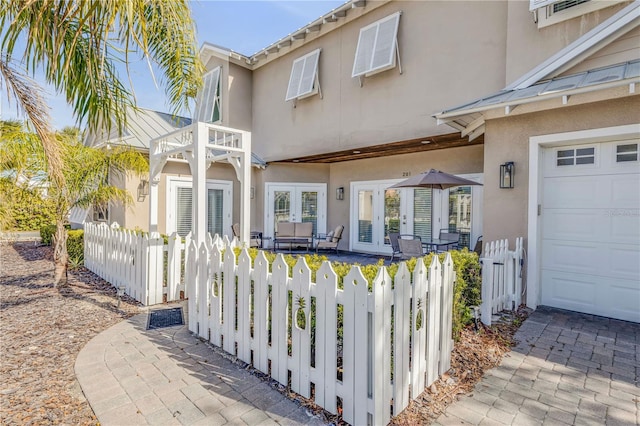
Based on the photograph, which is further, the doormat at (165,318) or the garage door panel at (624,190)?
the garage door panel at (624,190)

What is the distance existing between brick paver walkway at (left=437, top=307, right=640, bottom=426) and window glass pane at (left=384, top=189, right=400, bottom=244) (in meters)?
6.56

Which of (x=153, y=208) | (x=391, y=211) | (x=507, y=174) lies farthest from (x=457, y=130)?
(x=153, y=208)

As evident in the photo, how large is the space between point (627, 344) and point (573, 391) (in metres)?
1.80

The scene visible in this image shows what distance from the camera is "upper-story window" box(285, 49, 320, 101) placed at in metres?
10.5

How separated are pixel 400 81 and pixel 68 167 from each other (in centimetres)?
788

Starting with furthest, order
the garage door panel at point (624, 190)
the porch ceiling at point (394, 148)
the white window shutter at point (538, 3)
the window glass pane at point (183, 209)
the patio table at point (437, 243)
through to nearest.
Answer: the window glass pane at point (183, 209), the porch ceiling at point (394, 148), the patio table at point (437, 243), the white window shutter at point (538, 3), the garage door panel at point (624, 190)

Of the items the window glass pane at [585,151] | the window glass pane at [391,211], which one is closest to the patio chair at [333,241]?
the window glass pane at [391,211]

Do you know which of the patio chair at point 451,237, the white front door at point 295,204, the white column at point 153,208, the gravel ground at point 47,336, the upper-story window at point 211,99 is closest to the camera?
the gravel ground at point 47,336

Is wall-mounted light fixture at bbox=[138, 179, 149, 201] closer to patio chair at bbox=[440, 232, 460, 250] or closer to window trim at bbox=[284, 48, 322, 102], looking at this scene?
window trim at bbox=[284, 48, 322, 102]

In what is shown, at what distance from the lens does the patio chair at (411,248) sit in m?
7.27

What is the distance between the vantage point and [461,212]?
31.4 ft

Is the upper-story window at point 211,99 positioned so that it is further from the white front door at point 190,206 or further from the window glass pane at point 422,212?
the window glass pane at point 422,212

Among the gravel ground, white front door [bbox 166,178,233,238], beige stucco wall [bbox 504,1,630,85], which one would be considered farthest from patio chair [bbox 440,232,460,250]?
the gravel ground

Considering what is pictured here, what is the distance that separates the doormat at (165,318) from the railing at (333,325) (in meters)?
0.71
